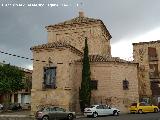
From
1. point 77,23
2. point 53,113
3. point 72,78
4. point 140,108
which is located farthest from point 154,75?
point 53,113

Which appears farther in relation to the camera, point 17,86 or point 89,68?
point 17,86

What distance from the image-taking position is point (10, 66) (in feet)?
161

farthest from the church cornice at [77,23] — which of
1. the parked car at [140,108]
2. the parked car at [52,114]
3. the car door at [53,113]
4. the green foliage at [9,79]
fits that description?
the car door at [53,113]

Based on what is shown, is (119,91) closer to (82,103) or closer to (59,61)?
(82,103)

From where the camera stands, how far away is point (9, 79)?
47000mm

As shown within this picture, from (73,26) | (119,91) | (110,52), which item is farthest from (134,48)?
(119,91)

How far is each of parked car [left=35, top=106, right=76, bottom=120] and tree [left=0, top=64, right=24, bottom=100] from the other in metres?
20.6

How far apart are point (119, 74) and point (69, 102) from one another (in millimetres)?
7416

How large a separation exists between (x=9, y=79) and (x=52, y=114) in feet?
72.4

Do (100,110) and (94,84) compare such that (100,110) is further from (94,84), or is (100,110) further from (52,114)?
(52,114)

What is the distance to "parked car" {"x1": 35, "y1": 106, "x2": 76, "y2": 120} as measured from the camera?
2623cm

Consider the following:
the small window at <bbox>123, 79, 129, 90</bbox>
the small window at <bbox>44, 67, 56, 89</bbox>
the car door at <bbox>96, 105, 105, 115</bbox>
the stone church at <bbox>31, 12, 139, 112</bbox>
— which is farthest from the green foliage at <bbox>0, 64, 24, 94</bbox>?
the car door at <bbox>96, 105, 105, 115</bbox>

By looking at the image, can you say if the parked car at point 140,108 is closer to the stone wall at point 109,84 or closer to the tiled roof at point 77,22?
the stone wall at point 109,84

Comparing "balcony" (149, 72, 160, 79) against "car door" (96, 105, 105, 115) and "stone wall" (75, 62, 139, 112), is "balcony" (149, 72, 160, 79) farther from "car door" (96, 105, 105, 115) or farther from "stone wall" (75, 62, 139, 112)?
"car door" (96, 105, 105, 115)
